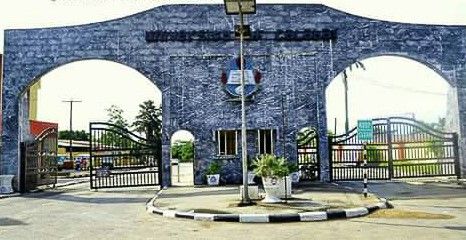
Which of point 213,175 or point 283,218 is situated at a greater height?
point 213,175

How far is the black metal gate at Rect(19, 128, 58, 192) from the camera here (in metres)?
17.7

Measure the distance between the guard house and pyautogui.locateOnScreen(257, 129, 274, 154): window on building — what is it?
0.12 ft

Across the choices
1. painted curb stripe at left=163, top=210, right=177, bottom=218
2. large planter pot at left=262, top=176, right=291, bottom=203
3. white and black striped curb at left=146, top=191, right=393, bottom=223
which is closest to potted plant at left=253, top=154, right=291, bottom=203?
large planter pot at left=262, top=176, right=291, bottom=203

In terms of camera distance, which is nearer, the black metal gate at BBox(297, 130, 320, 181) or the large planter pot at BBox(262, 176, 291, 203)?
the large planter pot at BBox(262, 176, 291, 203)

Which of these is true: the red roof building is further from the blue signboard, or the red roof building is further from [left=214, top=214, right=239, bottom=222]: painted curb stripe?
[left=214, top=214, right=239, bottom=222]: painted curb stripe

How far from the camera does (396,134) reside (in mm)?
18375

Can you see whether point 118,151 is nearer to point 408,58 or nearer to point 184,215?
point 184,215

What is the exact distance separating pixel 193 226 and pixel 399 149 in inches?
472

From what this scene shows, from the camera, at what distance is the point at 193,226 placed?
28.9 feet

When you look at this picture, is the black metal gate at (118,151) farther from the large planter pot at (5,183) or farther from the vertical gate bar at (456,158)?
the vertical gate bar at (456,158)

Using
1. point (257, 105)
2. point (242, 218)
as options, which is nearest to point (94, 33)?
point (257, 105)

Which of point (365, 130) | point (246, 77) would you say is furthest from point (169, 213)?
point (246, 77)

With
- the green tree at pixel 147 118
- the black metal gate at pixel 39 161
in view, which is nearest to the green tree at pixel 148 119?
the green tree at pixel 147 118

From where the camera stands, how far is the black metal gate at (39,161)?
58.1ft
